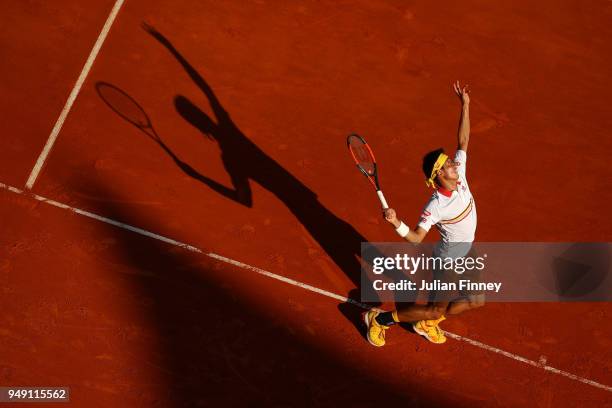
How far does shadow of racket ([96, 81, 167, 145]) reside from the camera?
931cm

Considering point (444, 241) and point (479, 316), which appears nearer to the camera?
point (444, 241)

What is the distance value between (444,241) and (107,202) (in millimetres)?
4340

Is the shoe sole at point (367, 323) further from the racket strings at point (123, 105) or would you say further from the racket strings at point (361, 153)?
the racket strings at point (123, 105)

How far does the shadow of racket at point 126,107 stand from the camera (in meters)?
9.31

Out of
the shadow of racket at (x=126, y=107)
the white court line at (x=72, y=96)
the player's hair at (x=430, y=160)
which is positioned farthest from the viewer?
the shadow of racket at (x=126, y=107)

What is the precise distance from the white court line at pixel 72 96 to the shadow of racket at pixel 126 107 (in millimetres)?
311

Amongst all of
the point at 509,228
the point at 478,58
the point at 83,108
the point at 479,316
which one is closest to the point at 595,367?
the point at 479,316

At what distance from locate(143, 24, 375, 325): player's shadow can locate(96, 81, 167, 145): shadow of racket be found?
49 centimetres

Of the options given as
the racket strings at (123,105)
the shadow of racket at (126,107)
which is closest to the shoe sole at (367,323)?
the shadow of racket at (126,107)

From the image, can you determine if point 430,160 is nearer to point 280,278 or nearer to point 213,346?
point 280,278

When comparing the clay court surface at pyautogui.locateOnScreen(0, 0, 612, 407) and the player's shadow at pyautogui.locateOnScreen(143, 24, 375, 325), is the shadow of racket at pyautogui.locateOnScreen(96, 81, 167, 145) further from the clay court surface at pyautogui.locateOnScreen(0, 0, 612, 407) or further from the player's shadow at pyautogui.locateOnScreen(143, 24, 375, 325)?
the player's shadow at pyautogui.locateOnScreen(143, 24, 375, 325)

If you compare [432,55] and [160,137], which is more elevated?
[432,55]

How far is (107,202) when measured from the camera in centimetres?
872

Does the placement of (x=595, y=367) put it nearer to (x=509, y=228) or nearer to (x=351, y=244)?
(x=509, y=228)
